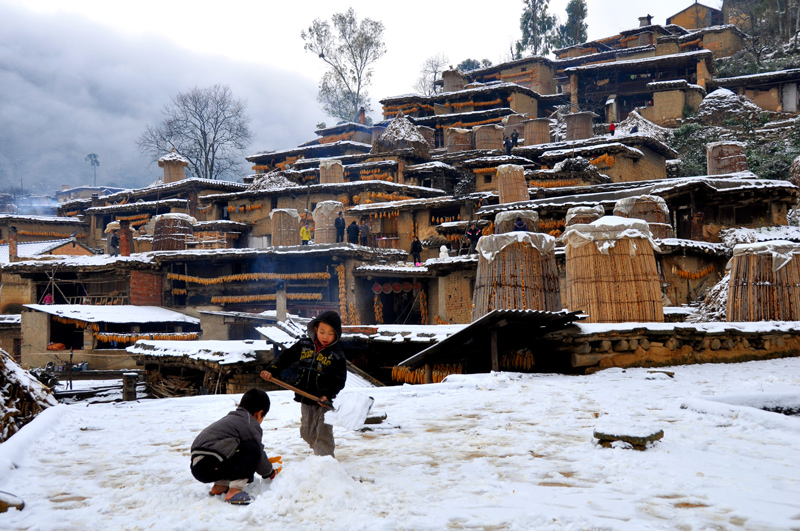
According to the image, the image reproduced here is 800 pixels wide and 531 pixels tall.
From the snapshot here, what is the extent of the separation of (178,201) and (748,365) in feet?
123

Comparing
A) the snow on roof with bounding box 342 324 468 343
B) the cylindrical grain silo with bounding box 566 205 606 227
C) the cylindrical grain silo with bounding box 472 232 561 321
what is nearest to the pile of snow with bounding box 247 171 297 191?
the cylindrical grain silo with bounding box 566 205 606 227

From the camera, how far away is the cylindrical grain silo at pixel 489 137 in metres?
39.4

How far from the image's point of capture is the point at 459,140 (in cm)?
4116

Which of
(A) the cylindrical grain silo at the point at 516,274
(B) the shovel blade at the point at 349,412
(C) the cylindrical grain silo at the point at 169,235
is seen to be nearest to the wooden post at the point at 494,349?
(A) the cylindrical grain silo at the point at 516,274

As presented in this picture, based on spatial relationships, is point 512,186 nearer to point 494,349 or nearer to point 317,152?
point 494,349

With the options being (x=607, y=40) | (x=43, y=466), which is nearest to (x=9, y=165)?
(x=607, y=40)

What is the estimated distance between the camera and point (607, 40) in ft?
180

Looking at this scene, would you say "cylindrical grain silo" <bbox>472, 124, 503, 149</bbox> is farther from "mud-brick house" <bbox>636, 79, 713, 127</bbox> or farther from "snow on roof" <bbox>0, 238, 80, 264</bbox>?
"snow on roof" <bbox>0, 238, 80, 264</bbox>

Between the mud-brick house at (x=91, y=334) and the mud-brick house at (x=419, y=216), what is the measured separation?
34.2 ft

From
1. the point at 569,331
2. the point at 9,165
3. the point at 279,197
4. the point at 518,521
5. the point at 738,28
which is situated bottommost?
the point at 518,521

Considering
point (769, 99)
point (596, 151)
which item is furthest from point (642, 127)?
point (769, 99)

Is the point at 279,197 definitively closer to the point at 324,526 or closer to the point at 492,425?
the point at 492,425

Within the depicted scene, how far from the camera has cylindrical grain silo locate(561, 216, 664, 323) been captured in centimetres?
1118

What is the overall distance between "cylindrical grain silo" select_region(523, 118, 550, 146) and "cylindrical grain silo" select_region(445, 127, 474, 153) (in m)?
3.77
